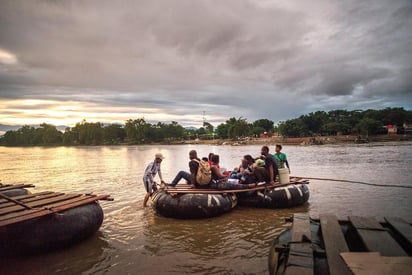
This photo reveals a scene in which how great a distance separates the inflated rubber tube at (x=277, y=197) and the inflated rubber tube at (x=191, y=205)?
5.21ft

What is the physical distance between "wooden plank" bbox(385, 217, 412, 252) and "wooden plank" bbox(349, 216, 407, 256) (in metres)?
0.18

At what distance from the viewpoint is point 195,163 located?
10.4 metres

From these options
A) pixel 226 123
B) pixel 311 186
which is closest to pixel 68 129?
pixel 226 123

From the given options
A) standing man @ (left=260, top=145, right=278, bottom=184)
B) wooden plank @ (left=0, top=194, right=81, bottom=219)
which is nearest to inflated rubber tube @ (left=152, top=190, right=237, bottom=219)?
standing man @ (left=260, top=145, right=278, bottom=184)

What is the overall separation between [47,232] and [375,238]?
673 cm

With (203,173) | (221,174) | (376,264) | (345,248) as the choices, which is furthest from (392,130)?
(376,264)

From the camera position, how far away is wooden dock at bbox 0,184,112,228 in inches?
242

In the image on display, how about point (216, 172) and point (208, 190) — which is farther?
point (216, 172)

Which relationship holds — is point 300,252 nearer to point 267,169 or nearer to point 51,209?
point 51,209

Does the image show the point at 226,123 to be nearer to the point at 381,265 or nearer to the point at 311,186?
the point at 311,186

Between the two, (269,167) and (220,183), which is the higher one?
(269,167)

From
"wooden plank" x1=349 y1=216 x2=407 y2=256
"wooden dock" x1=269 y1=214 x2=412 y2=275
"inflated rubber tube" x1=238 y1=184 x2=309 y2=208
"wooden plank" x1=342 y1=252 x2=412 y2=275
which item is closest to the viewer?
"wooden plank" x1=342 y1=252 x2=412 y2=275

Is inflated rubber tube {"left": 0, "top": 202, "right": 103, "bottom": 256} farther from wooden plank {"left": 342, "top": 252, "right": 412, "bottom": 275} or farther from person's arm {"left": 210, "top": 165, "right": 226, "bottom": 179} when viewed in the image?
wooden plank {"left": 342, "top": 252, "right": 412, "bottom": 275}

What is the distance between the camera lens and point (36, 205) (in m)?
7.11
